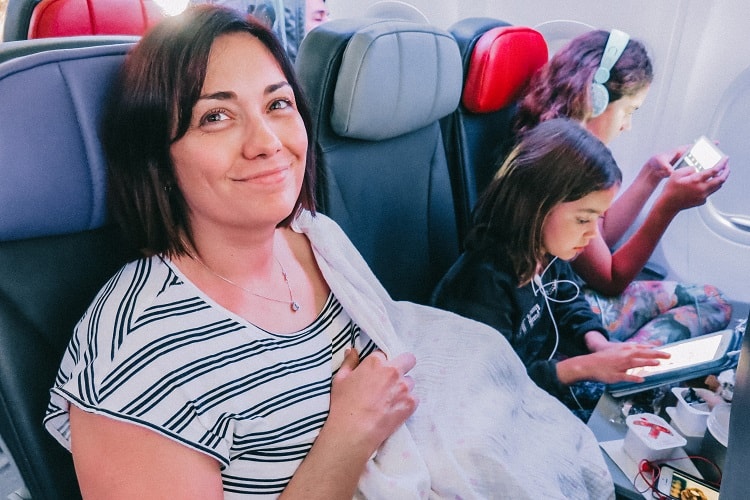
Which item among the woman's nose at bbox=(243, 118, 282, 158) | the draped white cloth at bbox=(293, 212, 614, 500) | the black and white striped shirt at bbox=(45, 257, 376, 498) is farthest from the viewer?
the draped white cloth at bbox=(293, 212, 614, 500)

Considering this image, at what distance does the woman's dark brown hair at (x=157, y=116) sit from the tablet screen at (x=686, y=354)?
103cm

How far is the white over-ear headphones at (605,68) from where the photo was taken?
1903 millimetres

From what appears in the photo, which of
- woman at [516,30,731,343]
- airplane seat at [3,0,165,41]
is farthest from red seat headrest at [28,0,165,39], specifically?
woman at [516,30,731,343]

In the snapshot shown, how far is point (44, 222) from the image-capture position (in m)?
0.74

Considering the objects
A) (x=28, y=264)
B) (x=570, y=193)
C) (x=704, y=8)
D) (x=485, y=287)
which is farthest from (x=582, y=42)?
(x=28, y=264)

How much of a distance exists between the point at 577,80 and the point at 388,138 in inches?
32.0

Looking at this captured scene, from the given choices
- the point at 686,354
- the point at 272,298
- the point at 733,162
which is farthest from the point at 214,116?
the point at 733,162

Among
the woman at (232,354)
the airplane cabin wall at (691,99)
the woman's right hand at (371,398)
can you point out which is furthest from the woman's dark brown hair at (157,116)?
the airplane cabin wall at (691,99)

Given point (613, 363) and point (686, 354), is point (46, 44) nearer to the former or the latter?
point (613, 363)

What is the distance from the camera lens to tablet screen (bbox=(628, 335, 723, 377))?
1245mm

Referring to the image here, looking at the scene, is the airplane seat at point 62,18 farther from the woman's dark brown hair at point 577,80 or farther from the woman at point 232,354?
the woman's dark brown hair at point 577,80

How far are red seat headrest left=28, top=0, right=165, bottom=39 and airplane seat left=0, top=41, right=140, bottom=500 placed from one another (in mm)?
825

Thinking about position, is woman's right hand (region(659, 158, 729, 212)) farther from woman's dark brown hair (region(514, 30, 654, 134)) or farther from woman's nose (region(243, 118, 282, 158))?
woman's nose (region(243, 118, 282, 158))

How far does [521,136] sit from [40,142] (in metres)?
1.40
